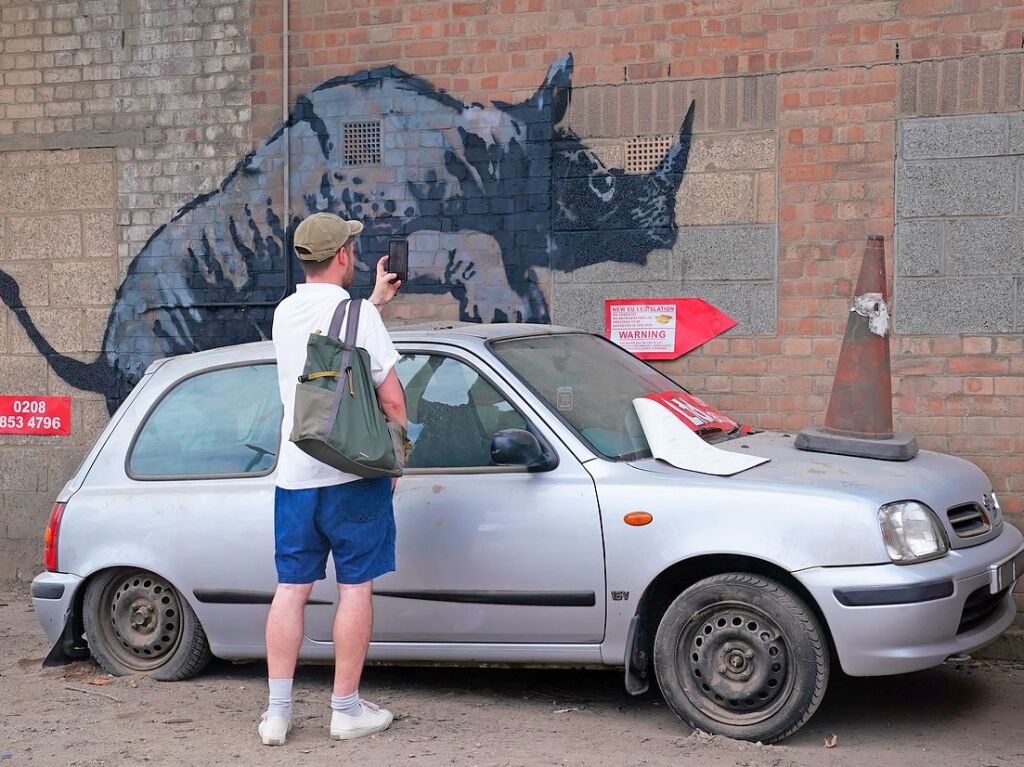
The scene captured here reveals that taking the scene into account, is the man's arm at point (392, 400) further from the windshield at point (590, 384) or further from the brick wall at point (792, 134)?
the brick wall at point (792, 134)

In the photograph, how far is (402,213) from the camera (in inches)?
333

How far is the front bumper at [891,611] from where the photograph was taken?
483 centimetres

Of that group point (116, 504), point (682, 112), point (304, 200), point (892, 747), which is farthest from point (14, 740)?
point (682, 112)

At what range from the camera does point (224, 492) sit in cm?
591

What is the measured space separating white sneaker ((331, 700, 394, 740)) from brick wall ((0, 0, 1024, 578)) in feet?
10.6

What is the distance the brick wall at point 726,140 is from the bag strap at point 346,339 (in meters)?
3.15

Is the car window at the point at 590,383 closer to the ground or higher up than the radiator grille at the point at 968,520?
higher up

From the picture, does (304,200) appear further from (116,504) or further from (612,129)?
(116,504)

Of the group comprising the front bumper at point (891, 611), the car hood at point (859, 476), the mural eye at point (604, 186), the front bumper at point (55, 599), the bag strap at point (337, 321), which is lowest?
the front bumper at point (55, 599)

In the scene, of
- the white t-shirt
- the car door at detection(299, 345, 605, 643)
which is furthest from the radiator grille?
the white t-shirt

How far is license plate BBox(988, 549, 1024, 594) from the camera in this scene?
5188 mm

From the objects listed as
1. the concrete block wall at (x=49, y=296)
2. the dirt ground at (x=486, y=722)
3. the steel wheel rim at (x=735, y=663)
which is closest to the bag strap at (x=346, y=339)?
the dirt ground at (x=486, y=722)

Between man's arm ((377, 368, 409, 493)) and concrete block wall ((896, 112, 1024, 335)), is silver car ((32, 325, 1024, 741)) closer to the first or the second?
man's arm ((377, 368, 409, 493))

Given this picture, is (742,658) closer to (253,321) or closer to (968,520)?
(968,520)
